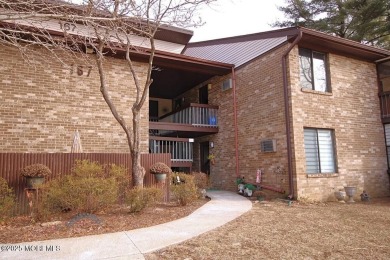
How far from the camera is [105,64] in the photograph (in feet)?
35.1

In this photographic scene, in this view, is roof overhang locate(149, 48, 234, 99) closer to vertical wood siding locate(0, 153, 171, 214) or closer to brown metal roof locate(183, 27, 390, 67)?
brown metal roof locate(183, 27, 390, 67)

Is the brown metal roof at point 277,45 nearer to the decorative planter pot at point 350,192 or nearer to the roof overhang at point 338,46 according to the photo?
the roof overhang at point 338,46

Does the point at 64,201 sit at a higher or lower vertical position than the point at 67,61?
lower

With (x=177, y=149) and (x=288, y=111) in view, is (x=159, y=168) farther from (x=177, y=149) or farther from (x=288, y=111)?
(x=288, y=111)

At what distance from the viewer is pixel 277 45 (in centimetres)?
1069

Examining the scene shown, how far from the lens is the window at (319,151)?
10070 millimetres

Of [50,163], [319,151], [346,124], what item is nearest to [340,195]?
[319,151]

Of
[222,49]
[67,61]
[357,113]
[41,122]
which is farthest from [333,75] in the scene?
[41,122]

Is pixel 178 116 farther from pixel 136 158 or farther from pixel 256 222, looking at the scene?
pixel 256 222

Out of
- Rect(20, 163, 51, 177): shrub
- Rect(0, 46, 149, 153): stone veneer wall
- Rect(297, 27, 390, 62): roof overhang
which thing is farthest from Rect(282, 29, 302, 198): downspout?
Rect(20, 163, 51, 177): shrub

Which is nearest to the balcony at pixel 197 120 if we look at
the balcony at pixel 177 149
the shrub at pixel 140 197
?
the balcony at pixel 177 149

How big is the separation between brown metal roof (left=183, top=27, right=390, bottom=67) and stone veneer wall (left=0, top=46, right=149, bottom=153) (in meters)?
5.10

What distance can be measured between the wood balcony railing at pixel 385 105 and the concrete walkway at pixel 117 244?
9.09 meters

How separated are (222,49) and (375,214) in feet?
32.0
